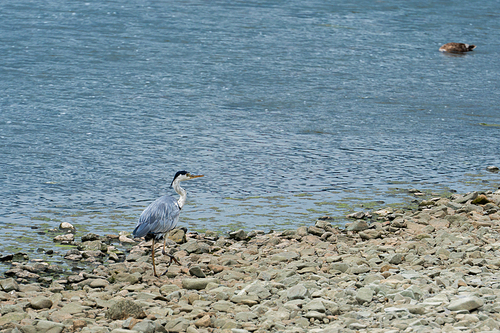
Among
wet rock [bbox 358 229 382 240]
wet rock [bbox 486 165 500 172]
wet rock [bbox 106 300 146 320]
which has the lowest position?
wet rock [bbox 486 165 500 172]

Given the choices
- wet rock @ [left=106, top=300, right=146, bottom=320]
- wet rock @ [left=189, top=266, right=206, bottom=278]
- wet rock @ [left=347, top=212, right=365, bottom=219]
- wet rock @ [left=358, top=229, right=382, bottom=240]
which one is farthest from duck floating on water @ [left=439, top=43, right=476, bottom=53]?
wet rock @ [left=106, top=300, right=146, bottom=320]

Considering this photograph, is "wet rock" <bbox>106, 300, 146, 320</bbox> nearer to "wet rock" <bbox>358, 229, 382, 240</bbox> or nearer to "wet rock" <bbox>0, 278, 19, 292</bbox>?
"wet rock" <bbox>0, 278, 19, 292</bbox>

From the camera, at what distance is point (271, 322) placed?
7.00 m

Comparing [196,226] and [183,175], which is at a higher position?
[183,175]

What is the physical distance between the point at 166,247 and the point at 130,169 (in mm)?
4023

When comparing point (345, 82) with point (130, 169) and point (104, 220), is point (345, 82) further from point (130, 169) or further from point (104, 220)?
point (104, 220)

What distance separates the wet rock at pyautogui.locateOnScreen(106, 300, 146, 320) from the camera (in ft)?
24.4

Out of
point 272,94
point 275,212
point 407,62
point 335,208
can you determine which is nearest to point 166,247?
point 275,212

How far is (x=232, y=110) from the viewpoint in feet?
60.4

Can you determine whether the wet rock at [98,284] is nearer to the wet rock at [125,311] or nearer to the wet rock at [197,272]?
the wet rock at [197,272]

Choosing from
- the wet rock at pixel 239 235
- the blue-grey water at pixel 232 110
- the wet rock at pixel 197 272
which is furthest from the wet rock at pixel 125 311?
the wet rock at pixel 239 235

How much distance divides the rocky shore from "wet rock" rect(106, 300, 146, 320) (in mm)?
12

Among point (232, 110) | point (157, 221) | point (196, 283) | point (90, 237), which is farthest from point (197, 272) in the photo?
point (232, 110)

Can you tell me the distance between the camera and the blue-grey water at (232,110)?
42.0 feet
